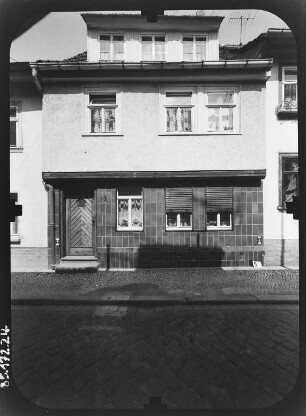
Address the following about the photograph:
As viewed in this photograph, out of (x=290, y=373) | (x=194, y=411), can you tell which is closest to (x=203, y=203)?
(x=290, y=373)

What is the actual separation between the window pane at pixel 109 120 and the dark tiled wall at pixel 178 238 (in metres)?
2.17

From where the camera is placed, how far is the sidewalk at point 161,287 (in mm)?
6391

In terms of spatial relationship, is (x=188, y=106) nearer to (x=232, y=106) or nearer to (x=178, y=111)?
(x=178, y=111)

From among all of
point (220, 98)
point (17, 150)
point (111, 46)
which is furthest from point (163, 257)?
point (111, 46)

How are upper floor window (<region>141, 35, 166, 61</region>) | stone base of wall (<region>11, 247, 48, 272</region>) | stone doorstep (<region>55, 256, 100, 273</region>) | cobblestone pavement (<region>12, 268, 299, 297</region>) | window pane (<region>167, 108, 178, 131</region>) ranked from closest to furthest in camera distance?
cobblestone pavement (<region>12, 268, 299, 297</region>) → stone doorstep (<region>55, 256, 100, 273</region>) → window pane (<region>167, 108, 178, 131</region>) → stone base of wall (<region>11, 247, 48, 272</region>) → upper floor window (<region>141, 35, 166, 61</region>)

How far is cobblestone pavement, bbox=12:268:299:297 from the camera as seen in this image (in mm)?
7063

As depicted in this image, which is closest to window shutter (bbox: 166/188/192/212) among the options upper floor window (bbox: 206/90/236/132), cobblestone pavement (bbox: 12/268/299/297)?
cobblestone pavement (bbox: 12/268/299/297)

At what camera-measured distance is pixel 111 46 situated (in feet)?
33.7

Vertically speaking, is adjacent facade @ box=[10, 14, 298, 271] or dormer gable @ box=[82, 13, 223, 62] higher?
dormer gable @ box=[82, 13, 223, 62]

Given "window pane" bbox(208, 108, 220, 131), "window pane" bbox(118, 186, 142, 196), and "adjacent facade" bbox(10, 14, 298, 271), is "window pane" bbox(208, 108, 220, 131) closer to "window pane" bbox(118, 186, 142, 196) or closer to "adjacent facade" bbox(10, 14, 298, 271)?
"adjacent facade" bbox(10, 14, 298, 271)

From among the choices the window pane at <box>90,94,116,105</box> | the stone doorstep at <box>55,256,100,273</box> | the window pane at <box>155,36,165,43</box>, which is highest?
the window pane at <box>155,36,165,43</box>

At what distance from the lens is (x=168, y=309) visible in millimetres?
5906

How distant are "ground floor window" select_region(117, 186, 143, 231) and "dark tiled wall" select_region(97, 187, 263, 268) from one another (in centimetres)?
24

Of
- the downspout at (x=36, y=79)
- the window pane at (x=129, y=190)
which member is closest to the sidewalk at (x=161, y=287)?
the window pane at (x=129, y=190)
